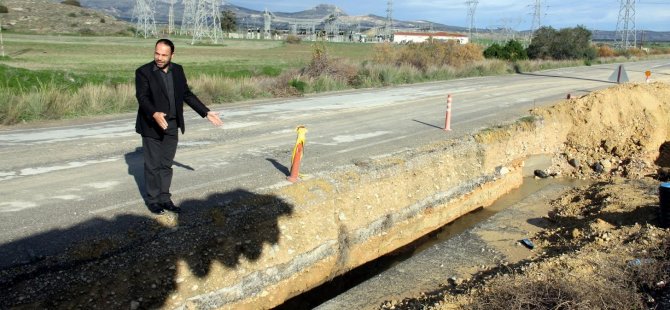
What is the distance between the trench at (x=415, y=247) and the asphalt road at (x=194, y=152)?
1717 millimetres

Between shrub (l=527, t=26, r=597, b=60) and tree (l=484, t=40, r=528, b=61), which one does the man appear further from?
shrub (l=527, t=26, r=597, b=60)

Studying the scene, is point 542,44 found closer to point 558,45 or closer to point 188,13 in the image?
point 558,45

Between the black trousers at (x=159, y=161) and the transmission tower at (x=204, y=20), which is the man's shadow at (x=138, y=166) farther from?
the transmission tower at (x=204, y=20)

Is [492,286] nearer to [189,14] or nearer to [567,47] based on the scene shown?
[567,47]

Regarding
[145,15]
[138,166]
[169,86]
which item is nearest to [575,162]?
[138,166]

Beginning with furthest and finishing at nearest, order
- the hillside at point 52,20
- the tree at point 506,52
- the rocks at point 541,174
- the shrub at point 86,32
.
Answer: the shrub at point 86,32 < the hillside at point 52,20 < the tree at point 506,52 < the rocks at point 541,174

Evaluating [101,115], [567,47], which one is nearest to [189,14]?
[567,47]

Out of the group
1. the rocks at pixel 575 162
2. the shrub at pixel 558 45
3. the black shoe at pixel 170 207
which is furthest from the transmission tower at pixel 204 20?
the black shoe at pixel 170 207

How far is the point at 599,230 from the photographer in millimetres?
7816

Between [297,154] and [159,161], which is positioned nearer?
[159,161]

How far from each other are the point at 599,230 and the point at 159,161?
19.8 ft

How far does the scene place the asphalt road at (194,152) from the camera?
6.32 m

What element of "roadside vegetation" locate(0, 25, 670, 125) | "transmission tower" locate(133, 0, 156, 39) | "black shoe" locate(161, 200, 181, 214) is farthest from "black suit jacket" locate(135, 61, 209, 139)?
"transmission tower" locate(133, 0, 156, 39)

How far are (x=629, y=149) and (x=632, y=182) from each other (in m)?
3.42
